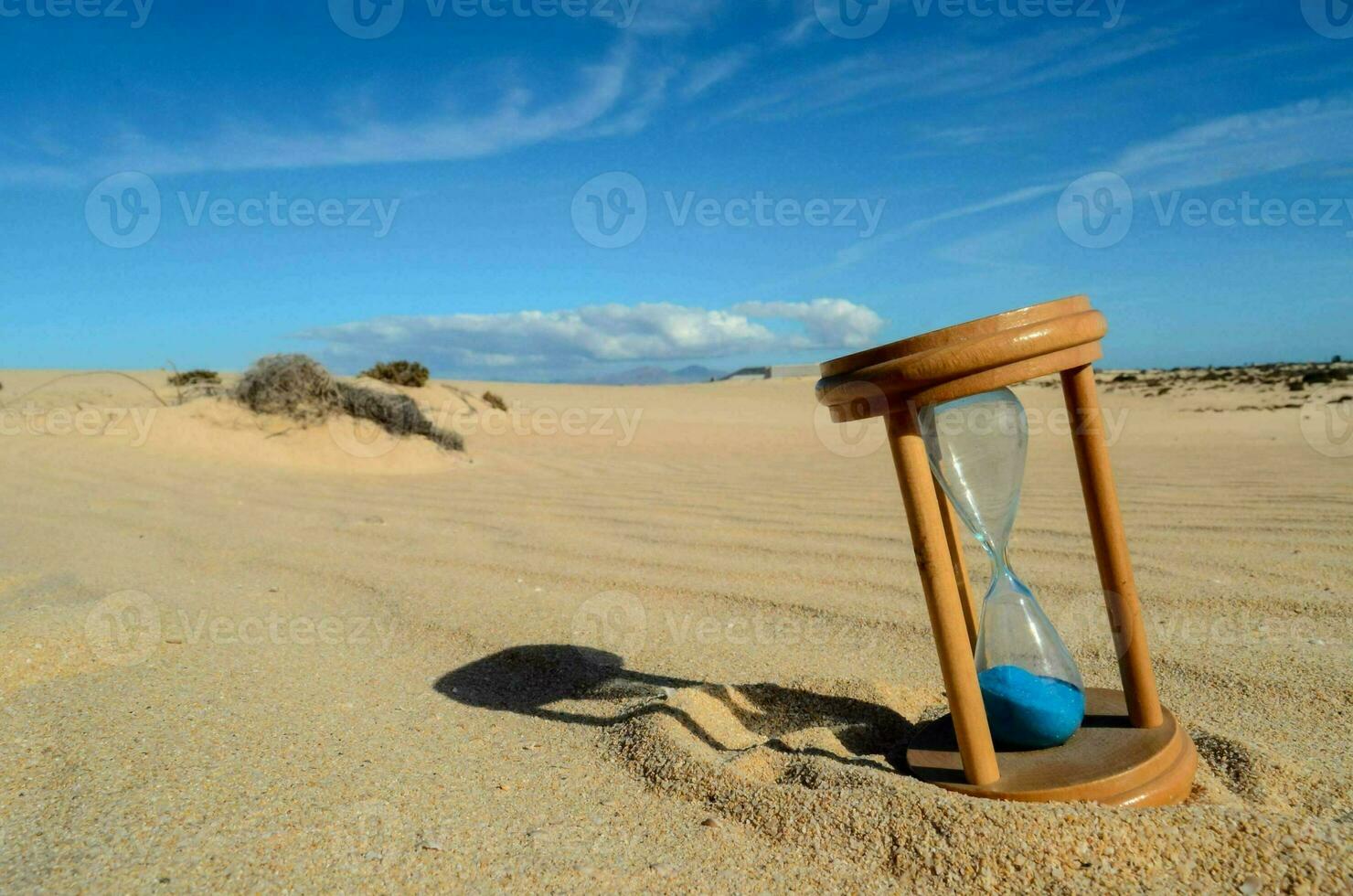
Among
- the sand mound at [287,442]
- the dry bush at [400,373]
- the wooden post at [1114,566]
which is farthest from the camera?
the dry bush at [400,373]

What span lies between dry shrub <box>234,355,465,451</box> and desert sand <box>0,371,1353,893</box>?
174cm

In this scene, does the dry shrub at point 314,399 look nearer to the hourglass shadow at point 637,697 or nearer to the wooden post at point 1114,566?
the hourglass shadow at point 637,697

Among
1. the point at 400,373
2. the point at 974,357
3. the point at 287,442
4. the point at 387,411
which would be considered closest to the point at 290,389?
the point at 287,442

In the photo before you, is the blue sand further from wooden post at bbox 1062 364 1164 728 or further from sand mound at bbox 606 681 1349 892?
sand mound at bbox 606 681 1349 892

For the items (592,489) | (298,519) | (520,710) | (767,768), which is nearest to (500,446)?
(592,489)

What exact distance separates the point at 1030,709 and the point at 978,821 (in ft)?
1.08

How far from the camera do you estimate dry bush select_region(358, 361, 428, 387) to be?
13.4 meters

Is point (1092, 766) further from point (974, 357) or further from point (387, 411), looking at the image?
point (387, 411)

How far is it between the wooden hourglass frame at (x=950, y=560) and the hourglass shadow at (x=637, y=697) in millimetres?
266

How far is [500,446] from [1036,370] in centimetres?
899

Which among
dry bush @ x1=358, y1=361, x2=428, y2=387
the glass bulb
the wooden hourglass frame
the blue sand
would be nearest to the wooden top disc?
the wooden hourglass frame

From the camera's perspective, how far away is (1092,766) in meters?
1.66

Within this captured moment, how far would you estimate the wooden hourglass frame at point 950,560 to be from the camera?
148cm

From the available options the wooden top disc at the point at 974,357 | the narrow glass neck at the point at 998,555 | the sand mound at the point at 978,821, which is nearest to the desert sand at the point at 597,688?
the sand mound at the point at 978,821
